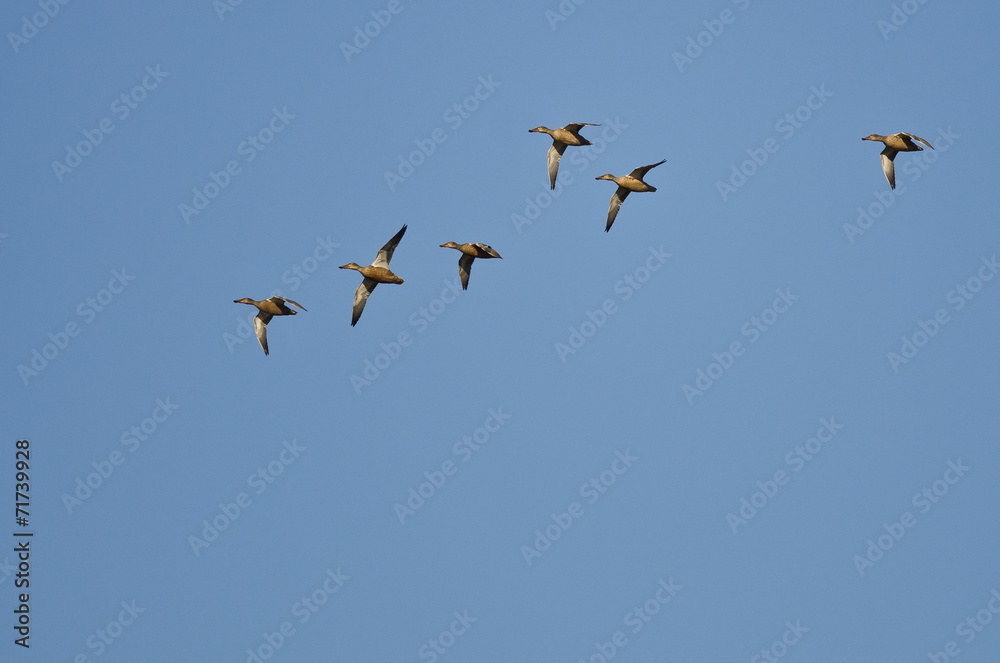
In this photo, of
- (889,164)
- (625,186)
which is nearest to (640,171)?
(625,186)

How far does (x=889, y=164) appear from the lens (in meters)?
90.9

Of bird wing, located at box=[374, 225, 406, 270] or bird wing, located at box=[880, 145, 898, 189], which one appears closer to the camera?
bird wing, located at box=[374, 225, 406, 270]

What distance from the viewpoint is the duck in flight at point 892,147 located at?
89.9m

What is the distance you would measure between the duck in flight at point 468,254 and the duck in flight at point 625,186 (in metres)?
4.12

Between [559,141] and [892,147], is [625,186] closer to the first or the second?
[559,141]

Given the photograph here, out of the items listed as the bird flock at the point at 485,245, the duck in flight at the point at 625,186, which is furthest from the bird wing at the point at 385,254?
the duck in flight at the point at 625,186

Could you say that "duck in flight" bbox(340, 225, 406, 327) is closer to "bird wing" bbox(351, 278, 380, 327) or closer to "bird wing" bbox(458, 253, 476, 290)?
"bird wing" bbox(351, 278, 380, 327)

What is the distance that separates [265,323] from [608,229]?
471 inches

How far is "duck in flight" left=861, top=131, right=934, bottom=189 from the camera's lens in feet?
295

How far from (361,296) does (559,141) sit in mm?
8526

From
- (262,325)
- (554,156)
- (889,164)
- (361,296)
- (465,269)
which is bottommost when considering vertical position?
(262,325)

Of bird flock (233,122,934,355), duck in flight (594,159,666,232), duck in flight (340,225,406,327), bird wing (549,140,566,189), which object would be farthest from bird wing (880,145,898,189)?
duck in flight (340,225,406,327)

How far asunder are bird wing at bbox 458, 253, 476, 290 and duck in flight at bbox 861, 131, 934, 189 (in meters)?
14.0

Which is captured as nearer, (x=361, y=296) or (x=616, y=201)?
(x=361, y=296)
